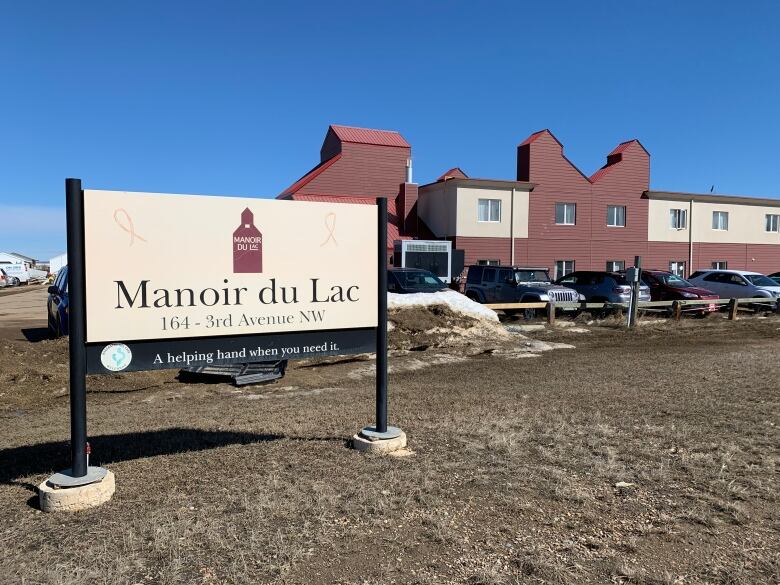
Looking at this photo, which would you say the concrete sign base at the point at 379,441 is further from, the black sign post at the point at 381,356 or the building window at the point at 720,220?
the building window at the point at 720,220

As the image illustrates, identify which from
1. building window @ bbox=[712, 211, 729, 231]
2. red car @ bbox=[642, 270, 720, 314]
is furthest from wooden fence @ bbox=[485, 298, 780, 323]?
building window @ bbox=[712, 211, 729, 231]

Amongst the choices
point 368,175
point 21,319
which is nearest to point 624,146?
point 368,175

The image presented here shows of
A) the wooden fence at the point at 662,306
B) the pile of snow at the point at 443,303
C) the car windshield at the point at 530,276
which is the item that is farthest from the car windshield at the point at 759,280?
the pile of snow at the point at 443,303

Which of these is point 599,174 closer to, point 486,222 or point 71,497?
point 486,222

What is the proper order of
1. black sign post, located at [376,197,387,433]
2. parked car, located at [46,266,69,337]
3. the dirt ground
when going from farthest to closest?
parked car, located at [46,266,69,337]
black sign post, located at [376,197,387,433]
the dirt ground

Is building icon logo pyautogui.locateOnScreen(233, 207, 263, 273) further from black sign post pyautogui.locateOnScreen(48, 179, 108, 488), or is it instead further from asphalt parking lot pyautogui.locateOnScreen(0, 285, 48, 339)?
asphalt parking lot pyautogui.locateOnScreen(0, 285, 48, 339)

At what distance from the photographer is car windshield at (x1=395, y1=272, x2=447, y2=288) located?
18281 mm

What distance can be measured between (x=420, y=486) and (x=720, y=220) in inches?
1703

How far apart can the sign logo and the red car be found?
20.1m

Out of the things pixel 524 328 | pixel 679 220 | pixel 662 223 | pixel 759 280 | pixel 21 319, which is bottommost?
pixel 21 319

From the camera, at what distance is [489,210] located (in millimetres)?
34969

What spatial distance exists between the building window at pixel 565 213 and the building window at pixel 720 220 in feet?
35.2

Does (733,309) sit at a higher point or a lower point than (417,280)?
lower

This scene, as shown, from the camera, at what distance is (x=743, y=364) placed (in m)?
10.3
